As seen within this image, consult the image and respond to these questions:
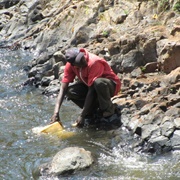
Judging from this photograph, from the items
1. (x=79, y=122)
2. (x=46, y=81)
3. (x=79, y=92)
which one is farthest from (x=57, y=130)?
(x=46, y=81)

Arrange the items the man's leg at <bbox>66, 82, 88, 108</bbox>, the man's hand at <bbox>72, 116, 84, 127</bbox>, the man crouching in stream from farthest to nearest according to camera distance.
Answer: the man's leg at <bbox>66, 82, 88, 108</bbox>
the man's hand at <bbox>72, 116, 84, 127</bbox>
the man crouching in stream

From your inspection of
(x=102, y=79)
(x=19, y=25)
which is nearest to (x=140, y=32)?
(x=102, y=79)

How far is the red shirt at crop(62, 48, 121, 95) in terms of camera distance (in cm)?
697

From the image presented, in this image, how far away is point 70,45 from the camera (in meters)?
12.0

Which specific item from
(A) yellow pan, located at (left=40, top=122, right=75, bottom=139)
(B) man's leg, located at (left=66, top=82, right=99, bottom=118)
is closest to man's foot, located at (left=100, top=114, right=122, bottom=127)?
(B) man's leg, located at (left=66, top=82, right=99, bottom=118)

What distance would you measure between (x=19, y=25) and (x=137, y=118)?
11.3 metres

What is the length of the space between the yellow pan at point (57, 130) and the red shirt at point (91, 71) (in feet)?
2.47

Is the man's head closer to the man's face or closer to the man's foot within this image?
the man's face

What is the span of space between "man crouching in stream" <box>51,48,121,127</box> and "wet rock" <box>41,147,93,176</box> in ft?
4.51

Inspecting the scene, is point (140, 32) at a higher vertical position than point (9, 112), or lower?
higher

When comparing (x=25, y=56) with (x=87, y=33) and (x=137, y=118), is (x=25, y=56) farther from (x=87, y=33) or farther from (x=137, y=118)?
(x=137, y=118)

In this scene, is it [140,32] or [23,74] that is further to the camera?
[23,74]

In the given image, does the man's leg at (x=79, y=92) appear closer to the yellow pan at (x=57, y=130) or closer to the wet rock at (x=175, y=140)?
the yellow pan at (x=57, y=130)

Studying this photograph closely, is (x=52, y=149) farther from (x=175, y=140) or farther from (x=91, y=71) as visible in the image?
(x=175, y=140)
